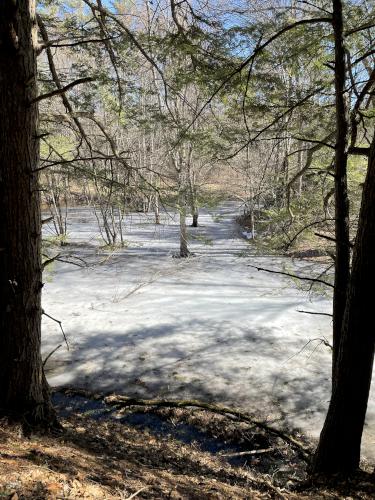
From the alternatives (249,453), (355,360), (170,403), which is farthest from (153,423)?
(355,360)

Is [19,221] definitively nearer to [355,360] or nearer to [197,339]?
[355,360]

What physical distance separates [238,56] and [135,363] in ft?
16.7

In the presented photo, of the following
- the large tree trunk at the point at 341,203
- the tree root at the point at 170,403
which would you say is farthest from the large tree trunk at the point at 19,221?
the large tree trunk at the point at 341,203

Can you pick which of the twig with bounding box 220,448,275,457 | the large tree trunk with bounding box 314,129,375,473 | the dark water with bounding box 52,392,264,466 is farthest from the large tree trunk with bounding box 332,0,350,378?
the dark water with bounding box 52,392,264,466

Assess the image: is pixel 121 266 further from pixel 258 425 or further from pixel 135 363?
pixel 258 425

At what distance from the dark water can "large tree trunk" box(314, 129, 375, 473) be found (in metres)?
1.50

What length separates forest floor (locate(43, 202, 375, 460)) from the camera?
5.89 metres

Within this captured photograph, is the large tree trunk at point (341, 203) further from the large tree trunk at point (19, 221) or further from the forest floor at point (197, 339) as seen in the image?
the large tree trunk at point (19, 221)

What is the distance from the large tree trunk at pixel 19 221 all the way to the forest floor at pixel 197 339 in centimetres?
227

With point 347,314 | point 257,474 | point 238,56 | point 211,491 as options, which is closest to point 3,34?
point 238,56

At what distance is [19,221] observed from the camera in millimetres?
2986

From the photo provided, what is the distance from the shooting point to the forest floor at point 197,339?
5891 millimetres

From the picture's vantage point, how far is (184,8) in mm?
4422

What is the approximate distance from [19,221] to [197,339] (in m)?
5.49
